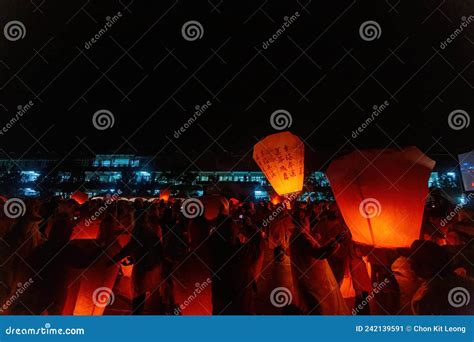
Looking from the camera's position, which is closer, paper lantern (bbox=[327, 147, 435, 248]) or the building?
paper lantern (bbox=[327, 147, 435, 248])

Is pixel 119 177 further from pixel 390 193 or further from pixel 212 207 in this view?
pixel 390 193

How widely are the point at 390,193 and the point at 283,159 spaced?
4150 millimetres

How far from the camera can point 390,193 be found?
2.92 m

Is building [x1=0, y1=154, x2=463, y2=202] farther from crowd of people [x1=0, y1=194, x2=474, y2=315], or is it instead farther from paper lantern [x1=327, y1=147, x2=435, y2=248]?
paper lantern [x1=327, y1=147, x2=435, y2=248]

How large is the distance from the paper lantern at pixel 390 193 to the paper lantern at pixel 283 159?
3.80 meters

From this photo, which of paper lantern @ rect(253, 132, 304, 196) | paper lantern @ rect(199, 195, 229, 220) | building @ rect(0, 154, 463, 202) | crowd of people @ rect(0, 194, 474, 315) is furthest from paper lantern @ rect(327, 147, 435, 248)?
building @ rect(0, 154, 463, 202)

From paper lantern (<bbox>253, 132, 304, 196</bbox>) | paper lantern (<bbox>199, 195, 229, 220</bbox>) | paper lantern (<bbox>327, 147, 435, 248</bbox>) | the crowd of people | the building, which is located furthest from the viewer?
the building

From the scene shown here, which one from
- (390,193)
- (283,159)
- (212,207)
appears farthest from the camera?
(283,159)

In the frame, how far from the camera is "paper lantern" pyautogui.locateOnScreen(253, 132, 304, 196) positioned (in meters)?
6.92

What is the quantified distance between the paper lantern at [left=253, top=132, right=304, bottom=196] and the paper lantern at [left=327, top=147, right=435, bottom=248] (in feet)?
12.5

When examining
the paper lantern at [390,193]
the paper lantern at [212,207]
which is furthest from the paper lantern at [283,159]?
the paper lantern at [390,193]

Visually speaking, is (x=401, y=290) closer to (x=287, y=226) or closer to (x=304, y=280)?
(x=304, y=280)

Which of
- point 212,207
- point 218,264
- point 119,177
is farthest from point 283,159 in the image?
point 119,177

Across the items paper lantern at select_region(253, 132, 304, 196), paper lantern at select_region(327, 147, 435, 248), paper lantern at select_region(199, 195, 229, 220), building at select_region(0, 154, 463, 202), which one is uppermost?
building at select_region(0, 154, 463, 202)
